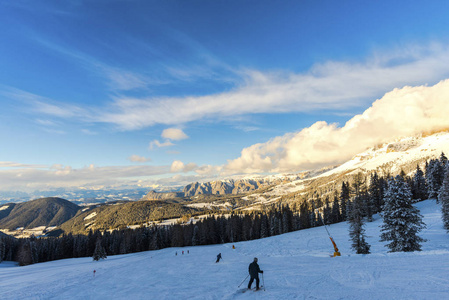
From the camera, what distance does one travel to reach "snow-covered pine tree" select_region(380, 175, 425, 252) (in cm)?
2741

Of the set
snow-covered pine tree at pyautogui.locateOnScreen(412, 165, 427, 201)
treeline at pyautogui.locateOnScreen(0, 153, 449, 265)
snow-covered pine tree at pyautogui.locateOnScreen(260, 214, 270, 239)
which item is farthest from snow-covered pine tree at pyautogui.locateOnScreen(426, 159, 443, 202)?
snow-covered pine tree at pyautogui.locateOnScreen(260, 214, 270, 239)

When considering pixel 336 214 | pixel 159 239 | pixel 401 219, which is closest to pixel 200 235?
pixel 159 239

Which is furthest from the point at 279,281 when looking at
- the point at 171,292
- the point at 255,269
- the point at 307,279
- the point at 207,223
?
the point at 207,223

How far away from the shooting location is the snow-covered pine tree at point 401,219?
2741 centimetres

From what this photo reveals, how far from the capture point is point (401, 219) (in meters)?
28.2

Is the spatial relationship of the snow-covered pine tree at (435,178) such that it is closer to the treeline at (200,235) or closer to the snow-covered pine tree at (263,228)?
the treeline at (200,235)

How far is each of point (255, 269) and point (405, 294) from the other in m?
8.24

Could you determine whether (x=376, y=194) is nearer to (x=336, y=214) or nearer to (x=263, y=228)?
(x=336, y=214)

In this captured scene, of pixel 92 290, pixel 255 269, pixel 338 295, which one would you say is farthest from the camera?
pixel 92 290

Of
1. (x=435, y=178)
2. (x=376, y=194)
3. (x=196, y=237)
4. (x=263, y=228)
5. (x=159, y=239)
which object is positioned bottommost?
(x=159, y=239)

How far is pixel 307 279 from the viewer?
53.9ft

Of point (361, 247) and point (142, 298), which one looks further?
point (361, 247)

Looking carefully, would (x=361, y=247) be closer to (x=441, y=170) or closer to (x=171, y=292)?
(x=171, y=292)

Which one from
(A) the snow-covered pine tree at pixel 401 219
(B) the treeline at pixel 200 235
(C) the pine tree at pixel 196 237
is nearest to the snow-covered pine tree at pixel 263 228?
(B) the treeline at pixel 200 235
